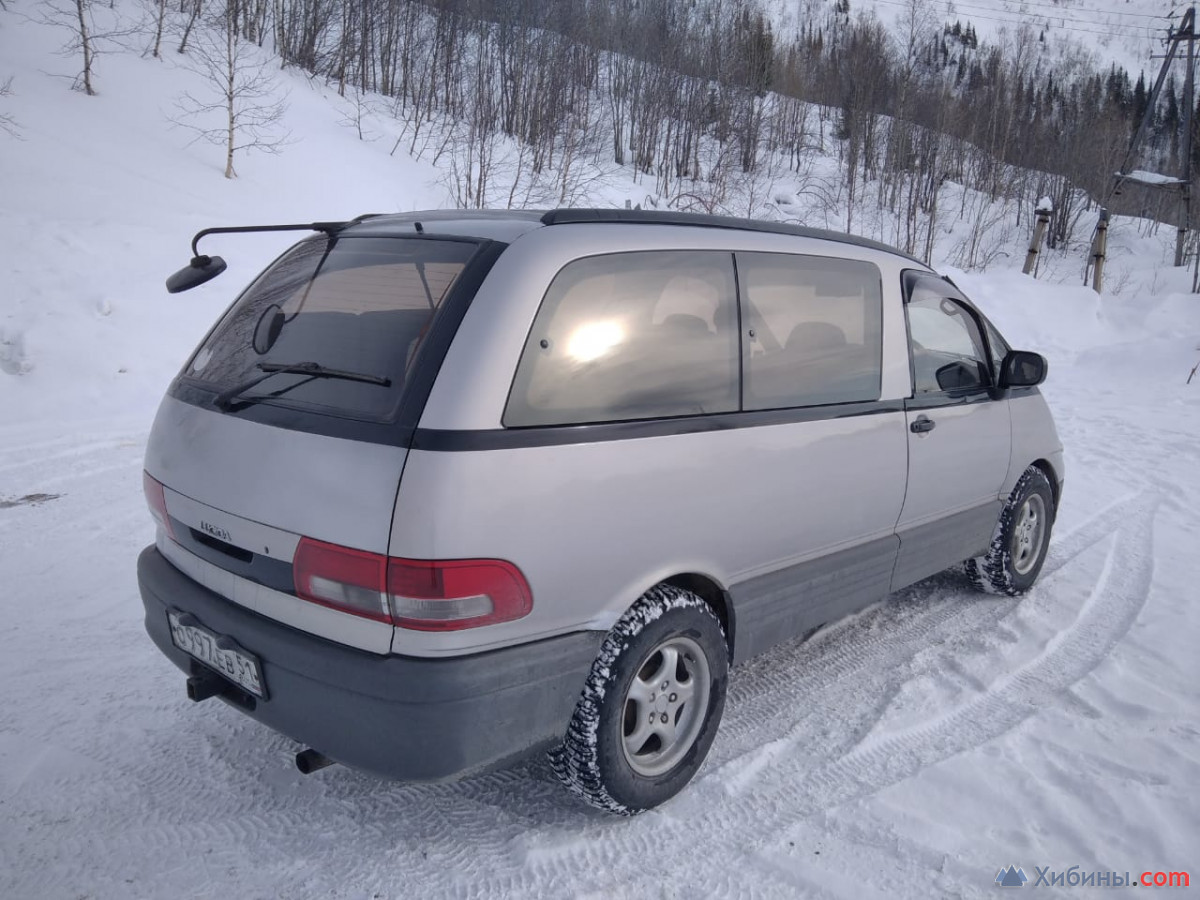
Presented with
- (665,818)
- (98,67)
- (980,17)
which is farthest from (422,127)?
(980,17)

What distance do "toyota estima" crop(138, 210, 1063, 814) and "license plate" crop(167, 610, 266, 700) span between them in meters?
0.01

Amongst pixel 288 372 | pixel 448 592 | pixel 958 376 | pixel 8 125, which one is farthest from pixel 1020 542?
pixel 8 125

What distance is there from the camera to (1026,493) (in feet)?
14.9

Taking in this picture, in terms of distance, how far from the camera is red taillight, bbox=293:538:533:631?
2072 mm

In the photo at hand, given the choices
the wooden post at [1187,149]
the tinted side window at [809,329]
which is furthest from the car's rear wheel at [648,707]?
the wooden post at [1187,149]

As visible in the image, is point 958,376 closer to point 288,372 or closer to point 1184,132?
point 288,372

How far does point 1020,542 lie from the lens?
4.59 m

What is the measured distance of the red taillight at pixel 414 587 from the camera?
2072 mm

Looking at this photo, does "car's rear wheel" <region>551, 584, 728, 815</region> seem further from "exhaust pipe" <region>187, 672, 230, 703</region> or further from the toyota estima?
"exhaust pipe" <region>187, 672, 230, 703</region>

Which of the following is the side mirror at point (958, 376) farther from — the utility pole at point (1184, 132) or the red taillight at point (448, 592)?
the utility pole at point (1184, 132)

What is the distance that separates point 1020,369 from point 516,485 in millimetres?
3052

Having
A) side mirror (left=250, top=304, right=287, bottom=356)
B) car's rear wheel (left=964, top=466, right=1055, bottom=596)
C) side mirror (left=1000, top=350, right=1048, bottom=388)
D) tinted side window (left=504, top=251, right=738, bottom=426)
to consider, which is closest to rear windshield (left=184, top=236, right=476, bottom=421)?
side mirror (left=250, top=304, right=287, bottom=356)

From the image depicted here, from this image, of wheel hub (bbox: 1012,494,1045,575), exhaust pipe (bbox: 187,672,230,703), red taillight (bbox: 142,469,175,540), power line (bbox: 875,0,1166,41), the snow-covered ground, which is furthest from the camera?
power line (bbox: 875,0,1166,41)

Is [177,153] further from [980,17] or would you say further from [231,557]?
[980,17]
